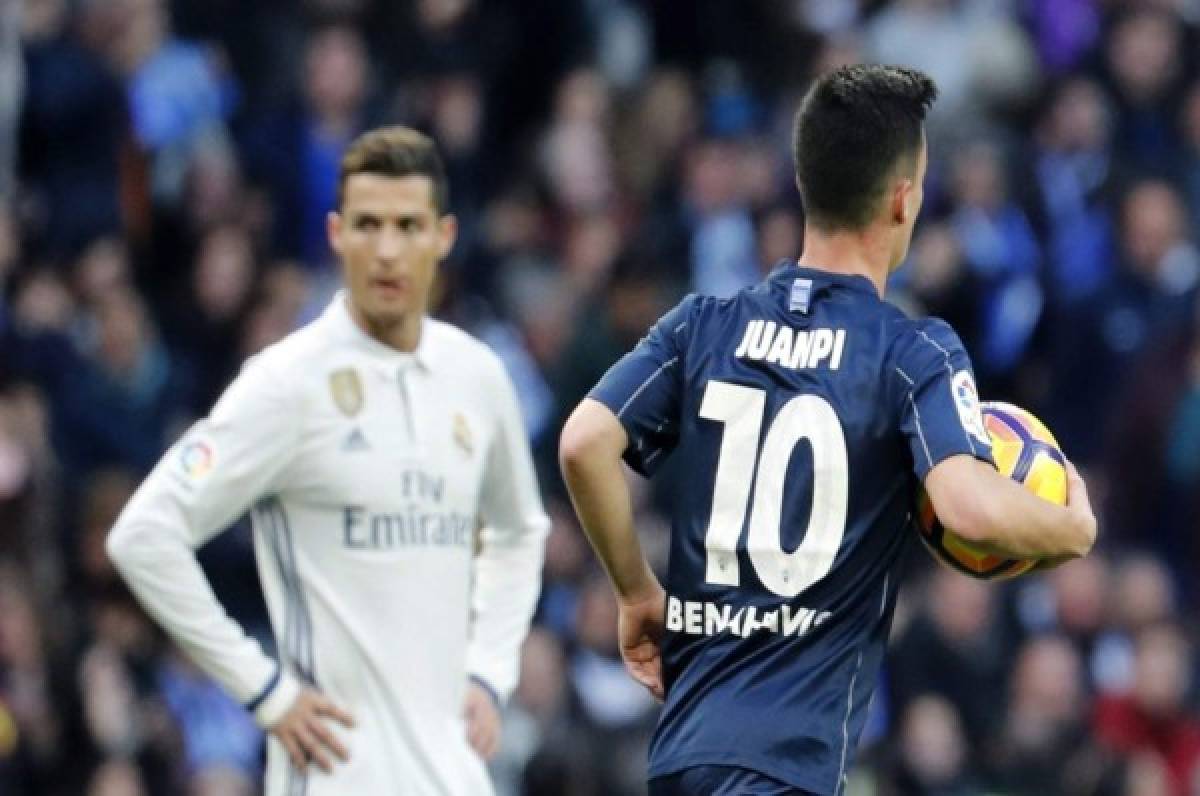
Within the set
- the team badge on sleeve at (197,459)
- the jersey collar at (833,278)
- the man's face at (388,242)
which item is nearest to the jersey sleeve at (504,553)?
the man's face at (388,242)

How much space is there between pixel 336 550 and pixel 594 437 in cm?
157

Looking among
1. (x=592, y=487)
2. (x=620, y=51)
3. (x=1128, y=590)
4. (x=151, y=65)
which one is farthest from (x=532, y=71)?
(x=592, y=487)

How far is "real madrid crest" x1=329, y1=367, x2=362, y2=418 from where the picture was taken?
739cm

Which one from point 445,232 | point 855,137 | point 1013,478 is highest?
point 855,137

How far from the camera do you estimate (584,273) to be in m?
13.7

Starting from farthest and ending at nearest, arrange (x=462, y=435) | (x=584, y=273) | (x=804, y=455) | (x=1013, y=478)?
(x=584, y=273) → (x=462, y=435) → (x=1013, y=478) → (x=804, y=455)

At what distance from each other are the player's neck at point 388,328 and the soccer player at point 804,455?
65.5 inches

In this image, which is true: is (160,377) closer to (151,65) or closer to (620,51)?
(151,65)

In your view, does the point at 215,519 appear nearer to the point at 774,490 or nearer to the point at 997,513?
the point at 774,490

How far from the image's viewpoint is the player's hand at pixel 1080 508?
18.5 ft

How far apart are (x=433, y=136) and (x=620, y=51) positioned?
1700mm

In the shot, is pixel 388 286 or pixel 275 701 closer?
pixel 275 701

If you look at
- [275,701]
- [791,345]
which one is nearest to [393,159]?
[275,701]

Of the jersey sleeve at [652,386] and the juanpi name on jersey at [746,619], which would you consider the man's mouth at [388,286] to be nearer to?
the jersey sleeve at [652,386]
